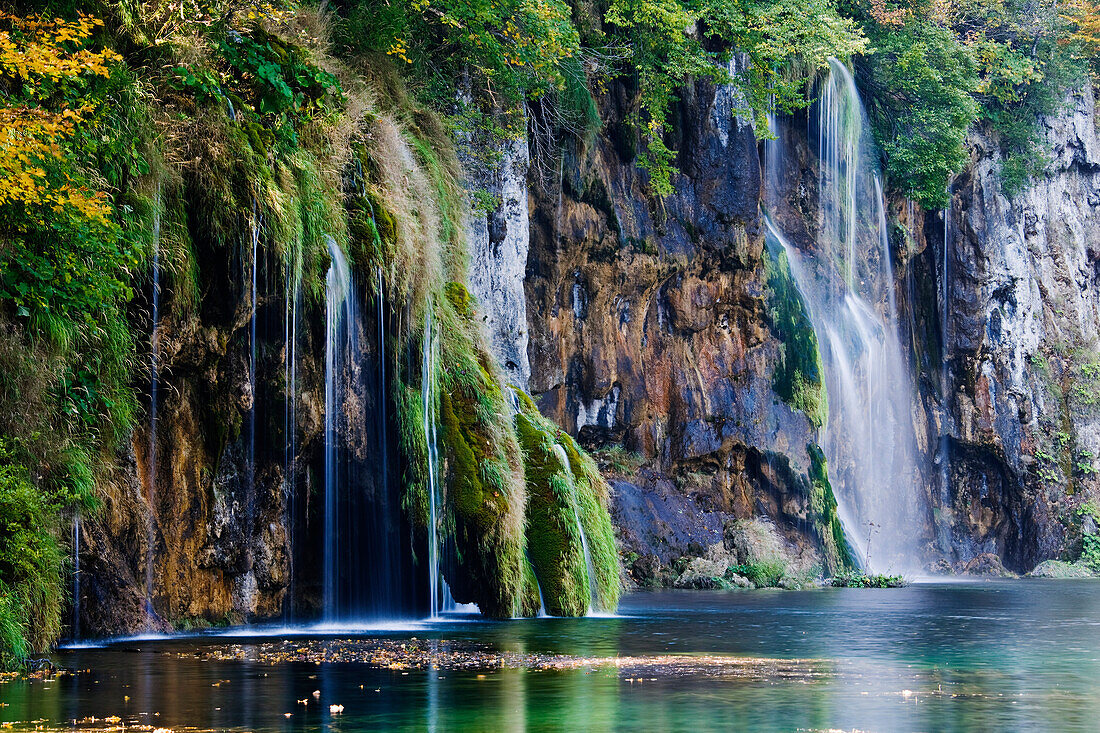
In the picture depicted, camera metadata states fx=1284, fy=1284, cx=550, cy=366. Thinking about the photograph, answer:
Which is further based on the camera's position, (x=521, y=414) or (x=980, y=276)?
(x=980, y=276)

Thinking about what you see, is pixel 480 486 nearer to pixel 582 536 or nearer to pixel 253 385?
pixel 582 536

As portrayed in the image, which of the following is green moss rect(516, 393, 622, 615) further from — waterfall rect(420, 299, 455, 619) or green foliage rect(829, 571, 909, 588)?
green foliage rect(829, 571, 909, 588)

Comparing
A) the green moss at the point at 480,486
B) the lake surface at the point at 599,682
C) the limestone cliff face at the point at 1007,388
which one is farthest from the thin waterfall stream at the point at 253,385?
the limestone cliff face at the point at 1007,388

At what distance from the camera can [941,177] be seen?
147 feet

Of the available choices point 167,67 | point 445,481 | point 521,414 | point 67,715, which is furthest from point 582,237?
point 67,715

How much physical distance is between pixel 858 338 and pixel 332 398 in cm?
2892

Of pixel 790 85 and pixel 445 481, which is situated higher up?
pixel 790 85

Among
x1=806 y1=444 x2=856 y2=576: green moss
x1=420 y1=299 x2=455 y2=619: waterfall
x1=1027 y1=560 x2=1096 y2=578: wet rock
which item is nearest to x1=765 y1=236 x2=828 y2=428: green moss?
x1=806 y1=444 x2=856 y2=576: green moss

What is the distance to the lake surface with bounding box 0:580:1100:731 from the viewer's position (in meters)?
8.41

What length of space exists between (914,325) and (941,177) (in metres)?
5.71

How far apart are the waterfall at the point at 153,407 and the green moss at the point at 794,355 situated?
Result: 26115 mm

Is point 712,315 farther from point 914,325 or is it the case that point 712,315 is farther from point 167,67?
point 167,67

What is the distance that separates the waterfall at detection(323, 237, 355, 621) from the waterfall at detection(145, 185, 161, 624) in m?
2.70

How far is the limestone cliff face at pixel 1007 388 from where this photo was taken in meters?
46.8
